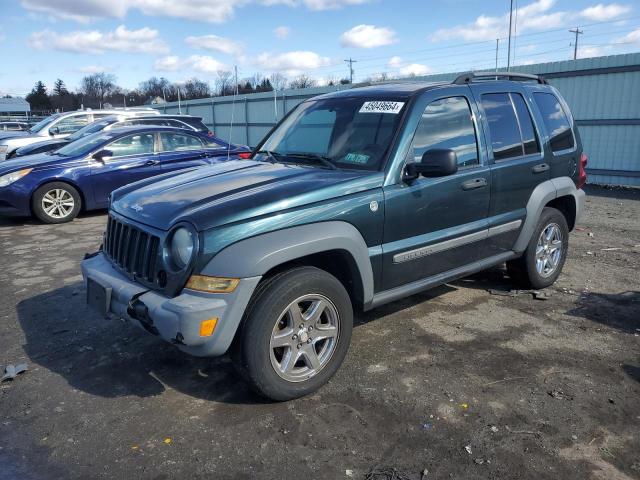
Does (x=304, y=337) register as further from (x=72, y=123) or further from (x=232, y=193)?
(x=72, y=123)

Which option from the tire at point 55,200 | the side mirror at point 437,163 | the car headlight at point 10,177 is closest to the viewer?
the side mirror at point 437,163

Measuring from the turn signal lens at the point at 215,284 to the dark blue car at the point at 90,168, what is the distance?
611 centimetres

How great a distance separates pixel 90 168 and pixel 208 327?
6975 mm

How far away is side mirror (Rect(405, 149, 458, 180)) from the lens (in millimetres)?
3508

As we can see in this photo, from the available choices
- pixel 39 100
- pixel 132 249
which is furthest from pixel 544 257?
pixel 39 100

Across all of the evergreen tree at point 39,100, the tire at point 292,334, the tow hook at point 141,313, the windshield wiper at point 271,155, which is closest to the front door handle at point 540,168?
the windshield wiper at point 271,155

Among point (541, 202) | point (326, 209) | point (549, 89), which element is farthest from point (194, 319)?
point (549, 89)

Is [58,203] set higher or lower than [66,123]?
lower

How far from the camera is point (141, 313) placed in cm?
306

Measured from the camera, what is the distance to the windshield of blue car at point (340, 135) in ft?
12.4

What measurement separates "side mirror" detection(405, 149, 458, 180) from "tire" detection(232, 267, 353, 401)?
102 centimetres

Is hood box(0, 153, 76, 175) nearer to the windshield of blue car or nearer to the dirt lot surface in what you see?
the dirt lot surface

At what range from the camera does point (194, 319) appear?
2.83 metres

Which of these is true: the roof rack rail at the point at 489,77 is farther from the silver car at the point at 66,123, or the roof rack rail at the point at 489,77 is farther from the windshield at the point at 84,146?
the silver car at the point at 66,123
